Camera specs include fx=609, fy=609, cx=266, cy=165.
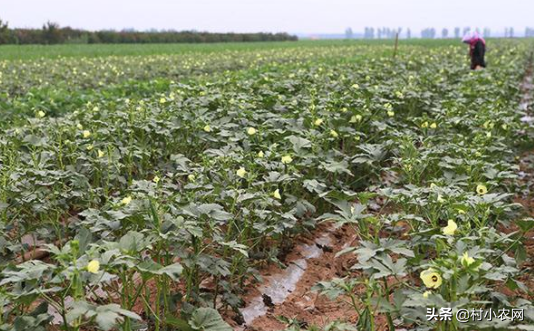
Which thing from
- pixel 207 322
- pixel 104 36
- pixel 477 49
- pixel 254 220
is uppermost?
pixel 104 36

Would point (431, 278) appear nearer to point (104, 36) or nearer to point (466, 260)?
point (466, 260)

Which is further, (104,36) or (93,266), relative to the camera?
(104,36)

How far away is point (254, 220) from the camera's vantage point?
10.9ft

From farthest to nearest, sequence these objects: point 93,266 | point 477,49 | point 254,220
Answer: point 477,49
point 254,220
point 93,266

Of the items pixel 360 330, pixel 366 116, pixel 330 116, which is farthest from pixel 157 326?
pixel 366 116

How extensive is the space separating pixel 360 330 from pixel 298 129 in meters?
2.51

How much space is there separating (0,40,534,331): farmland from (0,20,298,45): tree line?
101ft

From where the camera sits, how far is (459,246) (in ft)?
7.35

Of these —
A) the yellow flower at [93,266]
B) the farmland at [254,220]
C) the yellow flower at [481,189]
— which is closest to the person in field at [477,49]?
the farmland at [254,220]

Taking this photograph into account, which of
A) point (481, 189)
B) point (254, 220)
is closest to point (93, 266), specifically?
point (254, 220)

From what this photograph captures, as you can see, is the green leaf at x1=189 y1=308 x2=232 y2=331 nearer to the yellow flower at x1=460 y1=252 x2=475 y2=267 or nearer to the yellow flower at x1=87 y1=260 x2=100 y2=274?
the yellow flower at x1=87 y1=260 x2=100 y2=274

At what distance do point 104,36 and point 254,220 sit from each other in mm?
40600

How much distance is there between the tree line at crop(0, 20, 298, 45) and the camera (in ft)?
115

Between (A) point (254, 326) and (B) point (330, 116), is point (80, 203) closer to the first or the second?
(A) point (254, 326)
